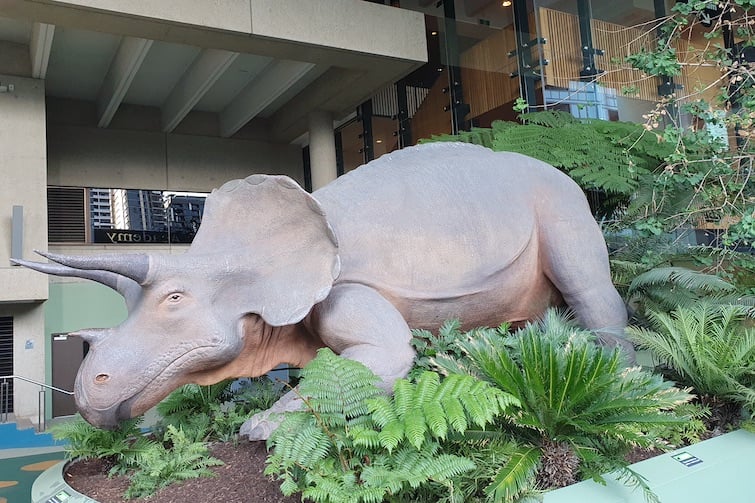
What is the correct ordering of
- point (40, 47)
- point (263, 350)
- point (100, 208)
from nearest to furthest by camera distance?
point (263, 350)
point (40, 47)
point (100, 208)

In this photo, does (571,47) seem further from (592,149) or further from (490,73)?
(592,149)

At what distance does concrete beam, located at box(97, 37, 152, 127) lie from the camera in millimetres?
11125

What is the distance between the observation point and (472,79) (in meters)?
10.7

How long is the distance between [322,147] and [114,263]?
12049 mm

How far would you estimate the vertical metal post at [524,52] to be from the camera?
9.38 meters

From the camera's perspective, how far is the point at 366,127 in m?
14.3

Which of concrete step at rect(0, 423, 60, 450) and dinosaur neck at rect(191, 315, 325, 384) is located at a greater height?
dinosaur neck at rect(191, 315, 325, 384)

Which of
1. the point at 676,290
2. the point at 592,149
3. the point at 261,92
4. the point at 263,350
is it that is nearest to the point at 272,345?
the point at 263,350

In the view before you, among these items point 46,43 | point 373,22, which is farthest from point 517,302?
point 46,43

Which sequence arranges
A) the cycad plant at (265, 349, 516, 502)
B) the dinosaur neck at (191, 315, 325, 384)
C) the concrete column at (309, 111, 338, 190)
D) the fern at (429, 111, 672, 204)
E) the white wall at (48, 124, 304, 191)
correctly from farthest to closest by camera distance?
the white wall at (48, 124, 304, 191), the concrete column at (309, 111, 338, 190), the fern at (429, 111, 672, 204), the dinosaur neck at (191, 315, 325, 384), the cycad plant at (265, 349, 516, 502)

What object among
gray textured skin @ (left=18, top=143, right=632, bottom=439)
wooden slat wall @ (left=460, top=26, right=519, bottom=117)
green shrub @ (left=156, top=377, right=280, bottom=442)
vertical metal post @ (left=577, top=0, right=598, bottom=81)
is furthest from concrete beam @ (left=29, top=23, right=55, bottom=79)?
gray textured skin @ (left=18, top=143, right=632, bottom=439)

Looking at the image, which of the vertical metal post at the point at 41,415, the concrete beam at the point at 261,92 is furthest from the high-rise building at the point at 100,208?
the vertical metal post at the point at 41,415

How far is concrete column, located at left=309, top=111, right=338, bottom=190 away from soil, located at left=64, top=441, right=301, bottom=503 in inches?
449

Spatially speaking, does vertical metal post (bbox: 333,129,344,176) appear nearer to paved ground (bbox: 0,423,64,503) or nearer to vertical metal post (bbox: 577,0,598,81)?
vertical metal post (bbox: 577,0,598,81)
